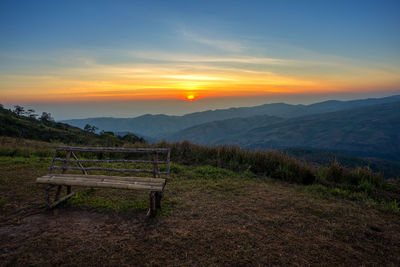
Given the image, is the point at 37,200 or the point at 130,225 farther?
the point at 37,200

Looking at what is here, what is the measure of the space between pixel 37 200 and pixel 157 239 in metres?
3.15

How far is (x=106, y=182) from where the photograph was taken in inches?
154

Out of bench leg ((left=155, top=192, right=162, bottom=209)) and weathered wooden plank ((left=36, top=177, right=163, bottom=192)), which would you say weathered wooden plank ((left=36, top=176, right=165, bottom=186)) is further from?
bench leg ((left=155, top=192, right=162, bottom=209))

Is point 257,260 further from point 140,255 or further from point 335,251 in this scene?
point 140,255

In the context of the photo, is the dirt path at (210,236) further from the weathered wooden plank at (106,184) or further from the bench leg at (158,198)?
the weathered wooden plank at (106,184)

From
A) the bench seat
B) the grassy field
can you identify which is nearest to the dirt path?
the grassy field

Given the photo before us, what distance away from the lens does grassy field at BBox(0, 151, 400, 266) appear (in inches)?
115

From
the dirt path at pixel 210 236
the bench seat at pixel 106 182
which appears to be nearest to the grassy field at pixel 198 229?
the dirt path at pixel 210 236

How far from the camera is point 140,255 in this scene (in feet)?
9.60

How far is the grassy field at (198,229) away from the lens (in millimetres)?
2930

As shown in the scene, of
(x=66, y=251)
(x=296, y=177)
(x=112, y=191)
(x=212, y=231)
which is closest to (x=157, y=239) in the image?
(x=212, y=231)

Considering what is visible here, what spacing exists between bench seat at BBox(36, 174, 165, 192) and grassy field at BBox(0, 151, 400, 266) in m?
0.65

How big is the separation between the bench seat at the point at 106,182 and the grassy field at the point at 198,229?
65 centimetres

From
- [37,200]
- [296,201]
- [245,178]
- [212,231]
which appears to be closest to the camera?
[212,231]
